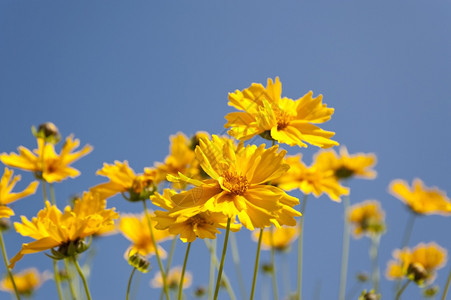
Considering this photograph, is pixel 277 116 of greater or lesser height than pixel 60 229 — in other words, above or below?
above

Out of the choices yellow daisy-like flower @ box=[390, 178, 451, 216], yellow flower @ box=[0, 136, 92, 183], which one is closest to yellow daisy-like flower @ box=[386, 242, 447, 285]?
yellow daisy-like flower @ box=[390, 178, 451, 216]

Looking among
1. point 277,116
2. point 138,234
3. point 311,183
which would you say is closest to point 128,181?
point 138,234

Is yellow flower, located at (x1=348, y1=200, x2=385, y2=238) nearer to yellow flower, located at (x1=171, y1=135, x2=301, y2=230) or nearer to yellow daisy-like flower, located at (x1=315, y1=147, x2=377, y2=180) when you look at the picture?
yellow daisy-like flower, located at (x1=315, y1=147, x2=377, y2=180)

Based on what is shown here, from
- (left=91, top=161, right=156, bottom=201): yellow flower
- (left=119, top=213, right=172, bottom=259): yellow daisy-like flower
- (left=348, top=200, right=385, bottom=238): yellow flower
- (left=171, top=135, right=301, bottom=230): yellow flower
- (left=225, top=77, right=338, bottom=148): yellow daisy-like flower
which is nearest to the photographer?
(left=171, top=135, right=301, bottom=230): yellow flower

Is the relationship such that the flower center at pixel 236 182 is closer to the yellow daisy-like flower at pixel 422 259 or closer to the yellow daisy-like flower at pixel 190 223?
the yellow daisy-like flower at pixel 190 223

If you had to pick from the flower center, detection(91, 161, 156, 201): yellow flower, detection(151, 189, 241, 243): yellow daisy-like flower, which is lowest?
detection(151, 189, 241, 243): yellow daisy-like flower

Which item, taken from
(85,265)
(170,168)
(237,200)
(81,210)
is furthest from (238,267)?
(237,200)

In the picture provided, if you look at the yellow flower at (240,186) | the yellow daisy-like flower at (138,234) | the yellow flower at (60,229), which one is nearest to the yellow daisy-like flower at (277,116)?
the yellow flower at (240,186)

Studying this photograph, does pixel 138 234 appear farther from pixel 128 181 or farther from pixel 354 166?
pixel 354 166
